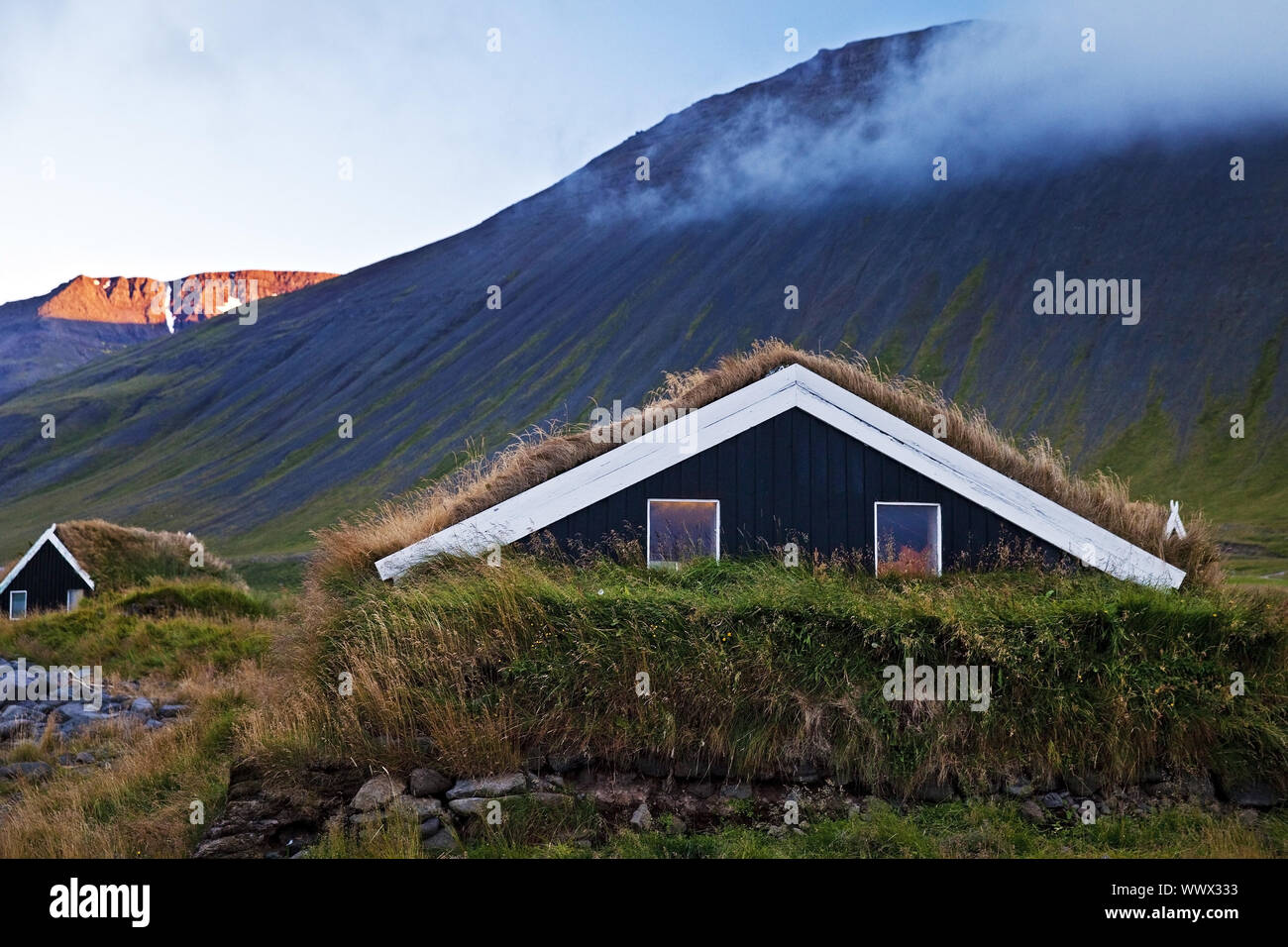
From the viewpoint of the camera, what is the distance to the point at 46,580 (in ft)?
126

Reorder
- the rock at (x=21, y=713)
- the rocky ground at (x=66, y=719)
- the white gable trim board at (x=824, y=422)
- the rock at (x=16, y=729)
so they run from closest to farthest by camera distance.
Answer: the white gable trim board at (x=824, y=422)
the rocky ground at (x=66, y=719)
the rock at (x=16, y=729)
the rock at (x=21, y=713)

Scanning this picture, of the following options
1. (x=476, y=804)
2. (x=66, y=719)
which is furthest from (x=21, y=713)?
(x=476, y=804)

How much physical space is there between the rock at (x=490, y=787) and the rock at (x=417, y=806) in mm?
171

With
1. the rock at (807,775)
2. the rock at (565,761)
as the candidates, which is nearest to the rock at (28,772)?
the rock at (565,761)

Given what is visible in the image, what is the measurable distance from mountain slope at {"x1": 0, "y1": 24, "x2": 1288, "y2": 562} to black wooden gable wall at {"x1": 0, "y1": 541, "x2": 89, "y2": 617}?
68553mm

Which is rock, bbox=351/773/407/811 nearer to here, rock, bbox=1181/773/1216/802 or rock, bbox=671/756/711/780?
rock, bbox=671/756/711/780

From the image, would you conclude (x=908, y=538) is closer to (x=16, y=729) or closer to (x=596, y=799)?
(x=596, y=799)

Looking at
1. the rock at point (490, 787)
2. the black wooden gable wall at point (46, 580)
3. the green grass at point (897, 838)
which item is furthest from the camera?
the black wooden gable wall at point (46, 580)

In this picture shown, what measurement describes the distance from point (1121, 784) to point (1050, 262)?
118655 millimetres

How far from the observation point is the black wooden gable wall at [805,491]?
13117mm

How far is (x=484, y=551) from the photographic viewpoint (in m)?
12.1

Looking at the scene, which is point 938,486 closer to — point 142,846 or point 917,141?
point 142,846

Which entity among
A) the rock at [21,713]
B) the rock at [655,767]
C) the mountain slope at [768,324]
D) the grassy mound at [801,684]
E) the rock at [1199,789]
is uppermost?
the mountain slope at [768,324]

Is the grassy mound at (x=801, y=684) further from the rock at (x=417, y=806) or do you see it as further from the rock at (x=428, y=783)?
the rock at (x=417, y=806)
